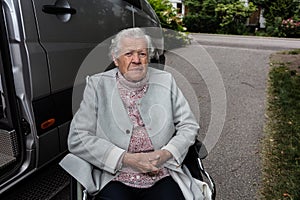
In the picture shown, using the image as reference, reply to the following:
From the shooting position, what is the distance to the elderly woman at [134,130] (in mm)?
1995

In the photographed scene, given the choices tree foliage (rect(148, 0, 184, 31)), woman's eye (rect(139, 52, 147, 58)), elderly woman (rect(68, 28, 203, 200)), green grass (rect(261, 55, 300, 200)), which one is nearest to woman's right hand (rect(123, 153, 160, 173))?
elderly woman (rect(68, 28, 203, 200))

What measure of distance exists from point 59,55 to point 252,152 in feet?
7.22

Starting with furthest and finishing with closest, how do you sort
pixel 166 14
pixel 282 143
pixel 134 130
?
pixel 166 14, pixel 282 143, pixel 134 130

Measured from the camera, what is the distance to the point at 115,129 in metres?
2.07

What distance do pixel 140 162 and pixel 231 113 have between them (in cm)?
307

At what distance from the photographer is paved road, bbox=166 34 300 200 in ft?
10.4

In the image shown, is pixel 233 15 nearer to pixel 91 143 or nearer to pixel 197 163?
pixel 197 163

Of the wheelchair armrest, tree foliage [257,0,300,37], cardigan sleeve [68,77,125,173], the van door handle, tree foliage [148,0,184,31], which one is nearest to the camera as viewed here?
cardigan sleeve [68,77,125,173]

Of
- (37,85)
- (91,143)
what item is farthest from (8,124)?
(91,143)

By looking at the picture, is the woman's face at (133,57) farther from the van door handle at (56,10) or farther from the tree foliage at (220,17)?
the tree foliage at (220,17)

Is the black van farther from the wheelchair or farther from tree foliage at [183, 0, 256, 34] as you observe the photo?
tree foliage at [183, 0, 256, 34]

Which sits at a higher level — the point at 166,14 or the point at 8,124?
the point at 166,14

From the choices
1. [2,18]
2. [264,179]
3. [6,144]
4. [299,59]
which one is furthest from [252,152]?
[299,59]

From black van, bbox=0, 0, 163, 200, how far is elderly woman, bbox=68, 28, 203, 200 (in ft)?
1.22
